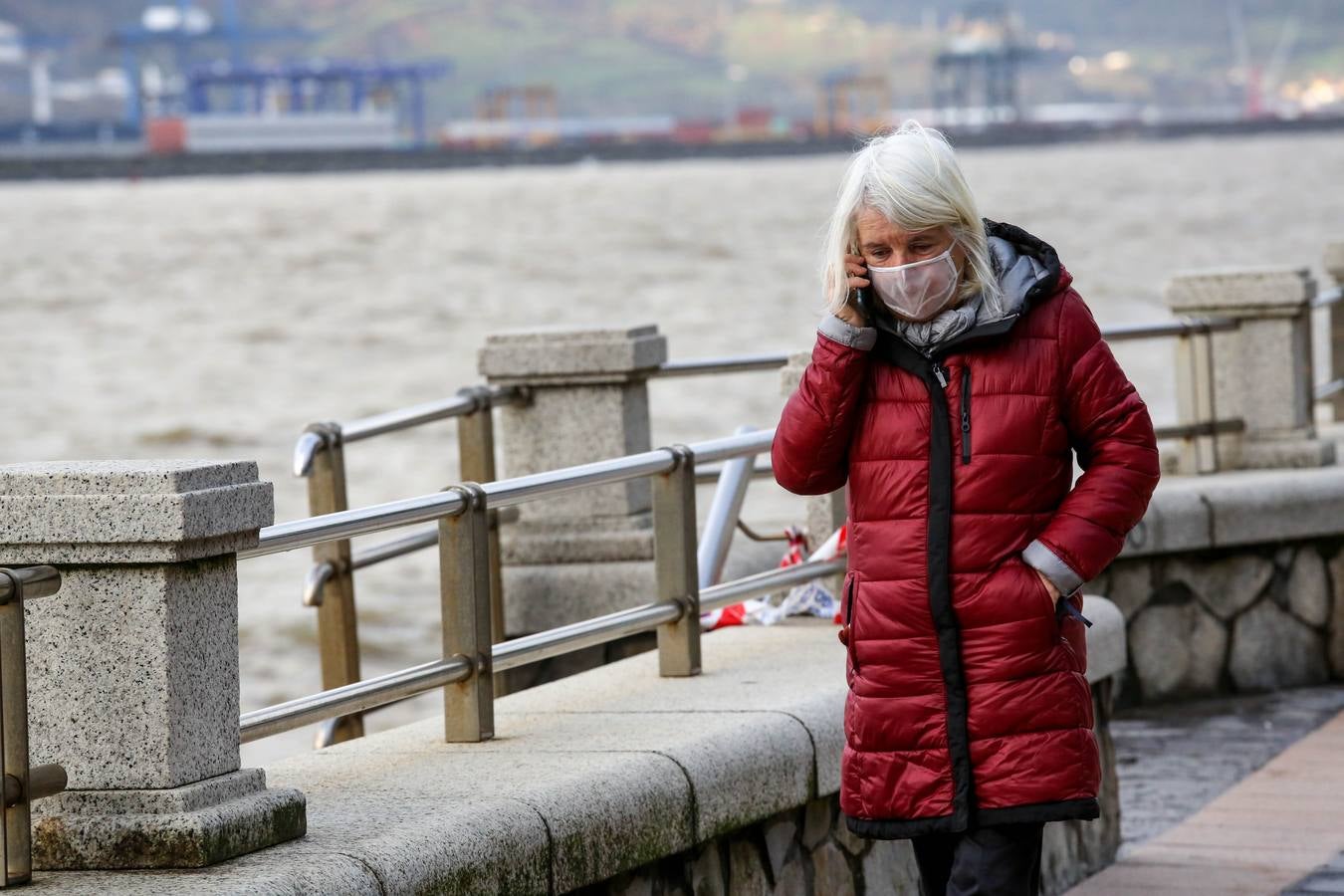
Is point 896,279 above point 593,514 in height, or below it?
above

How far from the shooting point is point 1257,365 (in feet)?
27.2

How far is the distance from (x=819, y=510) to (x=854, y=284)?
2752mm

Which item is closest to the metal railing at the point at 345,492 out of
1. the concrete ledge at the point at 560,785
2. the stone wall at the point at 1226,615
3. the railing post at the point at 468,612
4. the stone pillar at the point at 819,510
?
the stone pillar at the point at 819,510

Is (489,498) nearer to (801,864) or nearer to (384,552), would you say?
(801,864)

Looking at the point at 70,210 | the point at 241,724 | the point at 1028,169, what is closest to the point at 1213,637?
the point at 241,724

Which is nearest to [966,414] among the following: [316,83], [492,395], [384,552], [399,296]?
[384,552]

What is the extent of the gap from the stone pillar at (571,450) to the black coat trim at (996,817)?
3643 millimetres

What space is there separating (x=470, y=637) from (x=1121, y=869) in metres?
1.84

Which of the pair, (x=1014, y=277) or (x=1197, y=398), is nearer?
(x=1014, y=277)

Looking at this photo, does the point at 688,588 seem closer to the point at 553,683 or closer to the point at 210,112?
the point at 553,683

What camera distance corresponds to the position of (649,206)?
105250 millimetres

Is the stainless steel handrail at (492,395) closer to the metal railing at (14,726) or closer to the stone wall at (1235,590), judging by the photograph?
the stone wall at (1235,590)

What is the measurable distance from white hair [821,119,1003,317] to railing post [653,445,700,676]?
1.64 m

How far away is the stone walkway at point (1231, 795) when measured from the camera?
16.2 ft
